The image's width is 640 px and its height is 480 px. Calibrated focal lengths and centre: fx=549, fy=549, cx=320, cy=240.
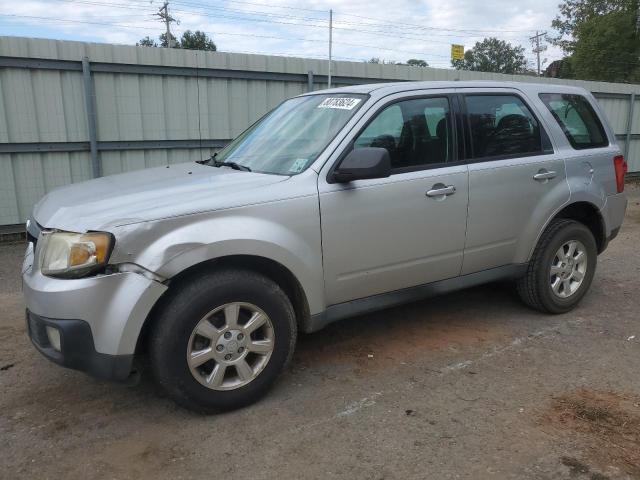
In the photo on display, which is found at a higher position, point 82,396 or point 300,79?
point 300,79

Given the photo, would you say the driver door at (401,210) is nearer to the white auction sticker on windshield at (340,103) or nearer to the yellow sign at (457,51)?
the white auction sticker on windshield at (340,103)

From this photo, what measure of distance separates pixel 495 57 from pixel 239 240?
98.5 meters

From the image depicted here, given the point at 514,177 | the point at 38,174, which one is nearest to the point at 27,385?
the point at 514,177

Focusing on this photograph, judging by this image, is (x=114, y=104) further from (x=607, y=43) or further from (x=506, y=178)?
(x=607, y=43)

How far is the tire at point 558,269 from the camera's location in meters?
4.45

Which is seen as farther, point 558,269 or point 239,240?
point 558,269

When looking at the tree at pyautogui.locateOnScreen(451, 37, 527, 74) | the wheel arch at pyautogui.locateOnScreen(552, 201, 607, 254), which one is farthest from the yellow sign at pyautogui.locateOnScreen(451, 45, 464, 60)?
the tree at pyautogui.locateOnScreen(451, 37, 527, 74)

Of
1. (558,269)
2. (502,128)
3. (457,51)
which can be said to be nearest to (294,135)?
(502,128)

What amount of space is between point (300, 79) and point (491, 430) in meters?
7.46

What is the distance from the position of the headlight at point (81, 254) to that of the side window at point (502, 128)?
8.64 feet

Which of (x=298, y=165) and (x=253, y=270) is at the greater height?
(x=298, y=165)

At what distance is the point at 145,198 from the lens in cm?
302

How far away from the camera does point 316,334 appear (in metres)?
4.41

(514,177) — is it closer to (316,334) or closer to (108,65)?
(316,334)
